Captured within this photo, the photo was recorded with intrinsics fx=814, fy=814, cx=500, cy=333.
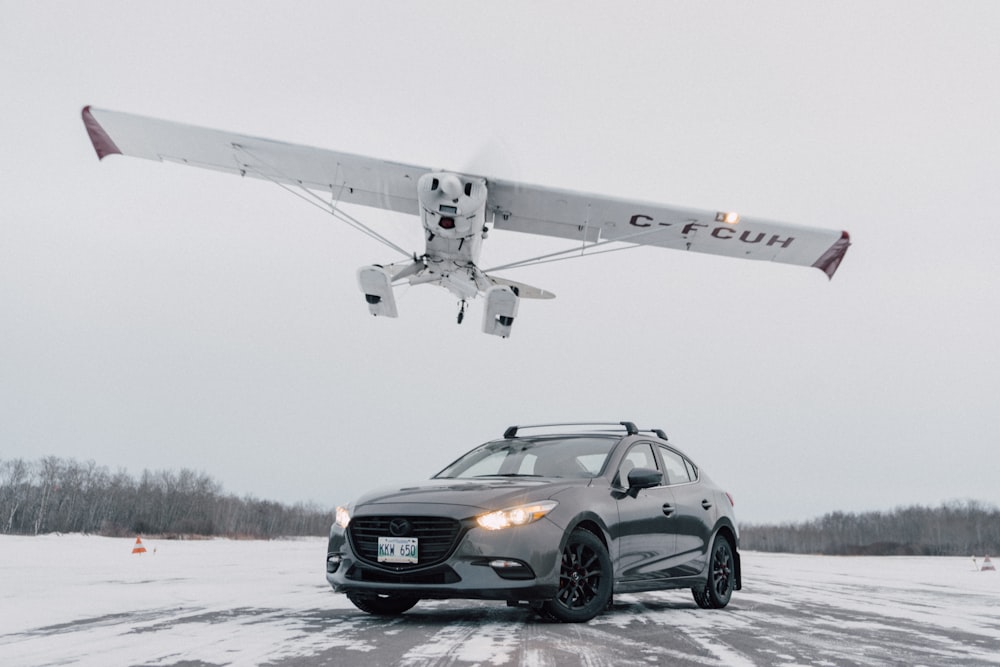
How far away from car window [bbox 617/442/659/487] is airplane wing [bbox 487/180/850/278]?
12.4m

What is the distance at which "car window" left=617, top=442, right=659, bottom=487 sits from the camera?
6344mm

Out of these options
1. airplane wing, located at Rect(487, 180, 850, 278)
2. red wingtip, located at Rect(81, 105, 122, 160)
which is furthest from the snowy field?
red wingtip, located at Rect(81, 105, 122, 160)

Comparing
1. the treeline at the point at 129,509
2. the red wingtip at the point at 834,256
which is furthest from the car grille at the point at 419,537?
the treeline at the point at 129,509

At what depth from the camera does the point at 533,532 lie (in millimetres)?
5207

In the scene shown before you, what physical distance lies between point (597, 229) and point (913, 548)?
192 ft

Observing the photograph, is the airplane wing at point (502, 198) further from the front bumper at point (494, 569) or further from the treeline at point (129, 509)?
the treeline at point (129, 509)

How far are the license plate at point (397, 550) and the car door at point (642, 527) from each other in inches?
59.8

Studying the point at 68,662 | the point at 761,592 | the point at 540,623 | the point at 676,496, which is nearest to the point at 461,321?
the point at 761,592

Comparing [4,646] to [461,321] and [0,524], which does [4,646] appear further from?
[0,524]

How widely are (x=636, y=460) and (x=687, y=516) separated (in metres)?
0.75

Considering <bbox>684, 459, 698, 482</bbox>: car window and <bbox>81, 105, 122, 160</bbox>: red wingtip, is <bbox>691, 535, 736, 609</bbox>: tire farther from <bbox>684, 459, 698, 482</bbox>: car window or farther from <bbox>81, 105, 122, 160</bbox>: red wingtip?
<bbox>81, 105, 122, 160</bbox>: red wingtip

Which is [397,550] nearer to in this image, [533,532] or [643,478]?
[533,532]

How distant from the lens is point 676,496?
6.91m

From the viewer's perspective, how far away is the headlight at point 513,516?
5.20m
